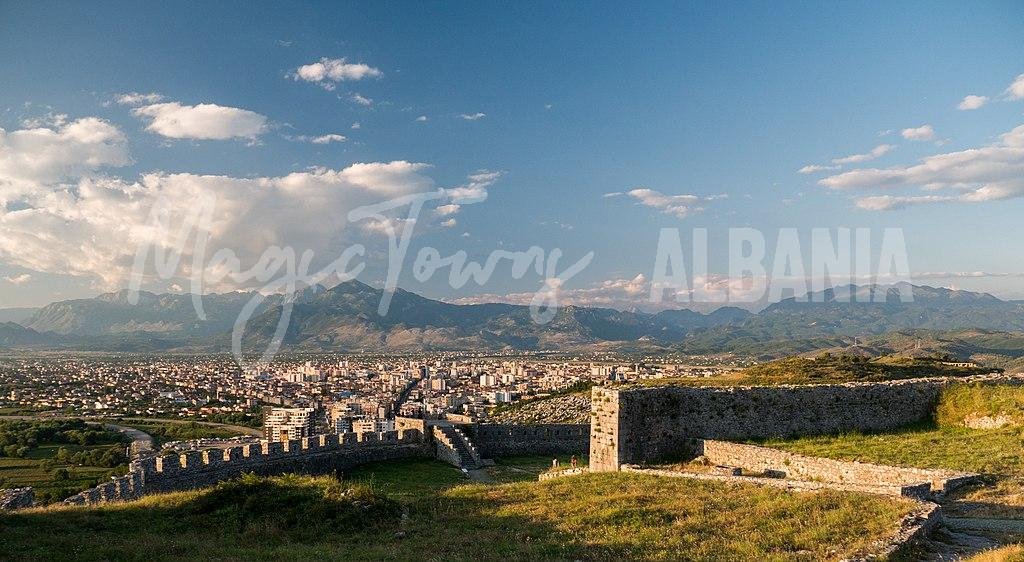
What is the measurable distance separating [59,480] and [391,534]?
140ft

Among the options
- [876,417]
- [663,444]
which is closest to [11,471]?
[663,444]

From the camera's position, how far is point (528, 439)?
1303 inches

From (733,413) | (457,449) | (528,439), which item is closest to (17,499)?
(457,449)

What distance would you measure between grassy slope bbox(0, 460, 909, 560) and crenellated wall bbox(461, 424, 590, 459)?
57.2ft

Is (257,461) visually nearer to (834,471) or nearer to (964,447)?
(834,471)

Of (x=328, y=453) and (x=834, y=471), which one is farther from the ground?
(x=834, y=471)

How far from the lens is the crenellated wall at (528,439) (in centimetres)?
3228

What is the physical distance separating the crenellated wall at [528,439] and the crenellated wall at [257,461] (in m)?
3.55

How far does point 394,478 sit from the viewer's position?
81.3 feet

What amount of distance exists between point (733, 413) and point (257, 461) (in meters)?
15.8

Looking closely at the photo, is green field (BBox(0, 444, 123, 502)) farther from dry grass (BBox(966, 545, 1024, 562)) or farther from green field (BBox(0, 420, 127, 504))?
dry grass (BBox(966, 545, 1024, 562))

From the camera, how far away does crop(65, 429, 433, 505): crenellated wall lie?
17.7 m

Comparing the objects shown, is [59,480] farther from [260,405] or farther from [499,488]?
[260,405]

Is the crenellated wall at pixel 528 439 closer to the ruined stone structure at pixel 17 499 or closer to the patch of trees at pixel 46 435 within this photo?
the ruined stone structure at pixel 17 499
